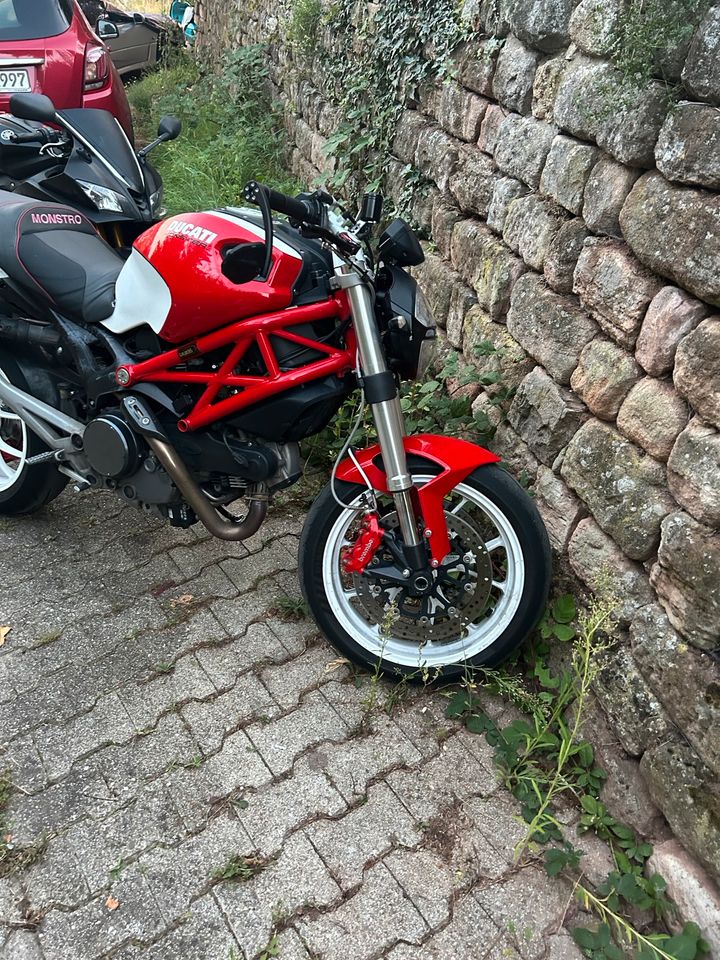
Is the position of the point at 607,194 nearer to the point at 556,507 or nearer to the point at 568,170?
the point at 568,170

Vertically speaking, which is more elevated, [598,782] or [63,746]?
[598,782]

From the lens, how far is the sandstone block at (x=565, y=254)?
231cm

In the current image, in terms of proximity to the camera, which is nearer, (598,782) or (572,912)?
(572,912)

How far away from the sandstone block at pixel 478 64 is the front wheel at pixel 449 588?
1.49 metres

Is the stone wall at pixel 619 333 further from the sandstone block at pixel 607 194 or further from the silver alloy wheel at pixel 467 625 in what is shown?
the silver alloy wheel at pixel 467 625

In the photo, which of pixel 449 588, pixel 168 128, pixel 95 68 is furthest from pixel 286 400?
pixel 95 68

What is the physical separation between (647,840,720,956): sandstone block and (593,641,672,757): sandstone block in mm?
260

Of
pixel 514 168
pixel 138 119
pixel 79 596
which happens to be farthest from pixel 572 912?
pixel 138 119

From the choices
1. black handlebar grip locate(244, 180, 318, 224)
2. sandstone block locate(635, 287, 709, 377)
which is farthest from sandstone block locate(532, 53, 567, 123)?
black handlebar grip locate(244, 180, 318, 224)

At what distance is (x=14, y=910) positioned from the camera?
1.99m

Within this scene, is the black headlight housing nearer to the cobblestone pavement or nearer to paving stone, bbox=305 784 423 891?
the cobblestone pavement

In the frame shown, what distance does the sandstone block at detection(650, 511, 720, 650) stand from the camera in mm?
1852

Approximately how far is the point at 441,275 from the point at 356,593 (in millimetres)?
1433

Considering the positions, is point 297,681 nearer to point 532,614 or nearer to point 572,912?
point 532,614
